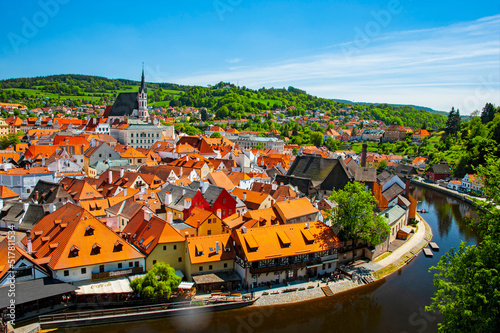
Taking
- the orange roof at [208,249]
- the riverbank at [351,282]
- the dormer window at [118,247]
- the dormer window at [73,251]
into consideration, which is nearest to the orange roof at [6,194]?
the dormer window at [73,251]

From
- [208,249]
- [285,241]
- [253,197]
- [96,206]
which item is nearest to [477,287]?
[285,241]

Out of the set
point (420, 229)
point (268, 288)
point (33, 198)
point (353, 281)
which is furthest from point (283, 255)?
point (33, 198)

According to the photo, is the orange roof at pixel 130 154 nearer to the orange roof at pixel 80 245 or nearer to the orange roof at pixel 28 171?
the orange roof at pixel 28 171

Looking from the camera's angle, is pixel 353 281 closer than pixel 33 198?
Yes

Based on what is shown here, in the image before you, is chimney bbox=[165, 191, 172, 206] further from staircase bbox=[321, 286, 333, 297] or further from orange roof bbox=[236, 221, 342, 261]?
staircase bbox=[321, 286, 333, 297]

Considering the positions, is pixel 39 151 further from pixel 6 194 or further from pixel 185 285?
pixel 185 285

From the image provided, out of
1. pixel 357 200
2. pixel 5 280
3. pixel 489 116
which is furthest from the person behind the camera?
pixel 489 116

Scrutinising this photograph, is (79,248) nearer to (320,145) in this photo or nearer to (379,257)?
(379,257)
